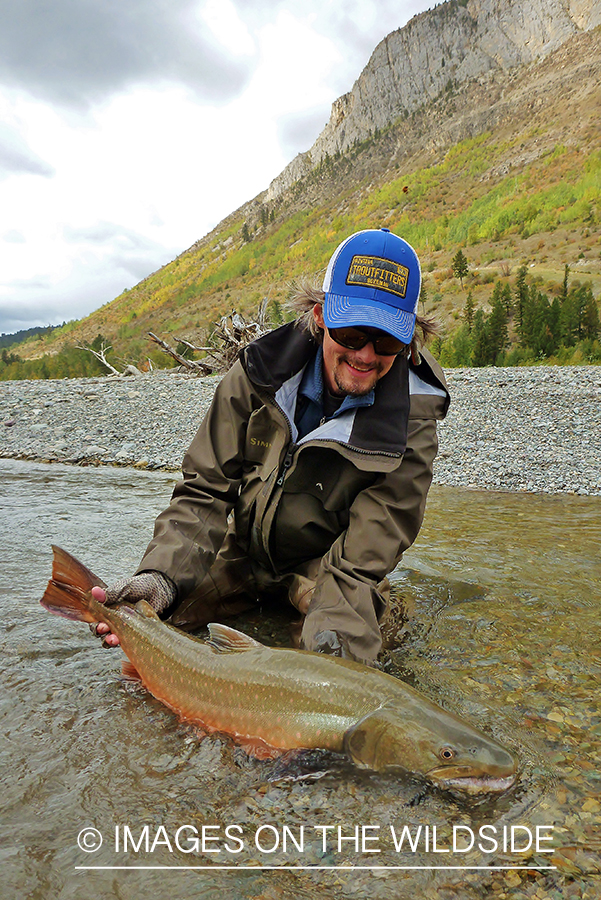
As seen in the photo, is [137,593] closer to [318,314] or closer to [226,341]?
[318,314]

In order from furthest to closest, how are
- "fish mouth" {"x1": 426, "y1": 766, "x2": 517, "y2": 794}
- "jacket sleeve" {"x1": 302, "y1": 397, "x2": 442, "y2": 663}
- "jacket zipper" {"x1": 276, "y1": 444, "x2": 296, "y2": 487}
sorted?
"jacket zipper" {"x1": 276, "y1": 444, "x2": 296, "y2": 487} < "jacket sleeve" {"x1": 302, "y1": 397, "x2": 442, "y2": 663} < "fish mouth" {"x1": 426, "y1": 766, "x2": 517, "y2": 794}

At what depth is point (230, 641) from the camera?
2201 mm

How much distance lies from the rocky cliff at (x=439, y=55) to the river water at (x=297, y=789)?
115 m

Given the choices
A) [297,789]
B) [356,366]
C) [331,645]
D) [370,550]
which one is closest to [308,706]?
[297,789]

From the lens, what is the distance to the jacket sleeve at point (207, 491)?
2.68m

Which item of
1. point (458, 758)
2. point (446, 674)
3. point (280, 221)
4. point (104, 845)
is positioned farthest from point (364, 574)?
point (280, 221)

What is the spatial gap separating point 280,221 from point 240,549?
3956 inches

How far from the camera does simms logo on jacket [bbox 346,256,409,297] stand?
8.07 feet

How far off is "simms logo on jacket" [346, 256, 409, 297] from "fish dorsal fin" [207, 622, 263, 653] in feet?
4.90

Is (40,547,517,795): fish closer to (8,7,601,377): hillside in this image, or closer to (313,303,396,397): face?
(313,303,396,397): face

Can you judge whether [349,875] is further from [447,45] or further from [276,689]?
[447,45]

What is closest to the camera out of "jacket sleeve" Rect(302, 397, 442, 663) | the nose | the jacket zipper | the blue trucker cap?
"jacket sleeve" Rect(302, 397, 442, 663)

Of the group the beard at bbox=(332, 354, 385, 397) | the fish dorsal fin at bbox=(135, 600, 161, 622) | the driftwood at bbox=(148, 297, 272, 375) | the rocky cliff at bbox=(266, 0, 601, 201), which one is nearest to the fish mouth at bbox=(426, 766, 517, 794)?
the fish dorsal fin at bbox=(135, 600, 161, 622)

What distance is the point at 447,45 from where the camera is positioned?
105m
